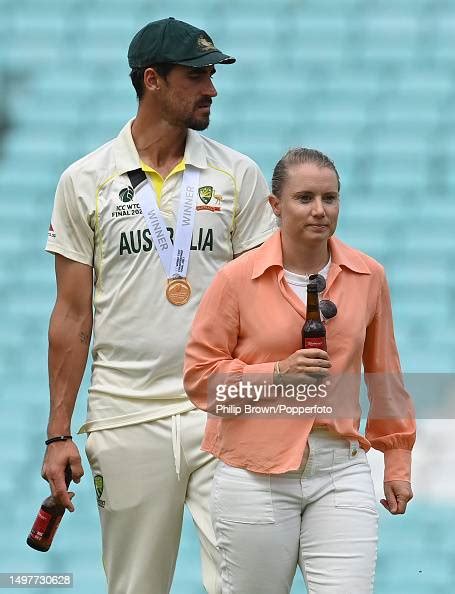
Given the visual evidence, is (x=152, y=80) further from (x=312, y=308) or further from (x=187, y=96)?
(x=312, y=308)

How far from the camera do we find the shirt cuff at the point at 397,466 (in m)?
5.06

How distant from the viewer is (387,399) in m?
5.12

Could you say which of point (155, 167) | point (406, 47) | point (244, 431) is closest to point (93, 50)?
point (406, 47)

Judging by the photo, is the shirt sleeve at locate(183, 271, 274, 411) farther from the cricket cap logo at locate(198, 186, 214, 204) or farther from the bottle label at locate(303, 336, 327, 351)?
the cricket cap logo at locate(198, 186, 214, 204)

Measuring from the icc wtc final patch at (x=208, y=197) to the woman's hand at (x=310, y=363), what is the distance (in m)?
1.03

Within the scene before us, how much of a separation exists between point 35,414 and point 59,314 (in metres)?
1.63

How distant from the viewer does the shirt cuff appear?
506 centimetres

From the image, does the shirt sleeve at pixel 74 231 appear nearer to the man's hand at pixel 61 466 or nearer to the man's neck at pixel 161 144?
the man's neck at pixel 161 144

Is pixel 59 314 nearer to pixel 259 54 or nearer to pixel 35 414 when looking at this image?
pixel 35 414

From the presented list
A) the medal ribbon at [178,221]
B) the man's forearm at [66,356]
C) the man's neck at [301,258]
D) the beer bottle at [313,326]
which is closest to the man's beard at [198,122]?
the medal ribbon at [178,221]

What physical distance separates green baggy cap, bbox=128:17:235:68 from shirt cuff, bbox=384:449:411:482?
1413 mm

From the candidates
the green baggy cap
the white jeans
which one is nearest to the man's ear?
the green baggy cap

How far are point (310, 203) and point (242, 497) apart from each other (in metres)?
0.82

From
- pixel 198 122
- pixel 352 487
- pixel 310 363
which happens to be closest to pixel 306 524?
pixel 352 487
